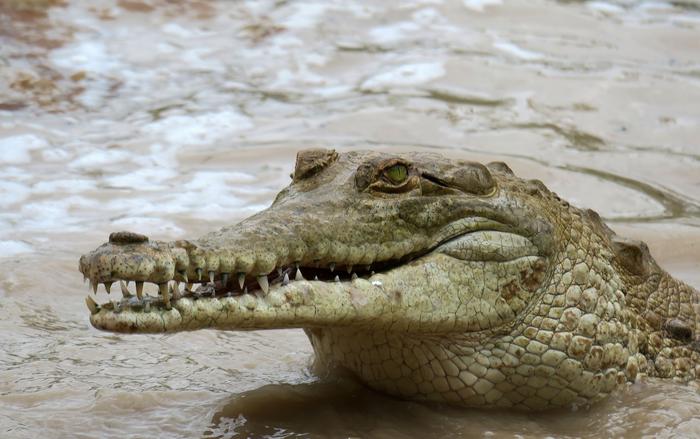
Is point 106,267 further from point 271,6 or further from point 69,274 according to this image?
point 271,6

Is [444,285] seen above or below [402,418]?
above

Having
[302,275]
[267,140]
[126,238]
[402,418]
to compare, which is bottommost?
[402,418]

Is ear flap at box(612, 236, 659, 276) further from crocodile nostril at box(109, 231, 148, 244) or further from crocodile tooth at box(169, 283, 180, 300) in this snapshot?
crocodile nostril at box(109, 231, 148, 244)

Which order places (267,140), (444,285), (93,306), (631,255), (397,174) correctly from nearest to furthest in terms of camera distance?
(93,306) < (444,285) < (397,174) < (631,255) < (267,140)

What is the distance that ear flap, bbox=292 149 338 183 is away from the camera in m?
3.67

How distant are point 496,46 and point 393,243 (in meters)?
6.65

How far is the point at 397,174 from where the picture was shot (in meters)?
3.61

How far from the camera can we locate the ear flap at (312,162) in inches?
145

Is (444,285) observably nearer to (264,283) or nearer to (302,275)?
(302,275)

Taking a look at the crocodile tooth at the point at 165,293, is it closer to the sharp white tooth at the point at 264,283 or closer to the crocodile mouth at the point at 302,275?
the crocodile mouth at the point at 302,275

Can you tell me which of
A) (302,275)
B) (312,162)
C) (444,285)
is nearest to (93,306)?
(302,275)

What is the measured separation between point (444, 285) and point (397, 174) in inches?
16.0

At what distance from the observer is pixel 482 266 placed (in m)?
3.62

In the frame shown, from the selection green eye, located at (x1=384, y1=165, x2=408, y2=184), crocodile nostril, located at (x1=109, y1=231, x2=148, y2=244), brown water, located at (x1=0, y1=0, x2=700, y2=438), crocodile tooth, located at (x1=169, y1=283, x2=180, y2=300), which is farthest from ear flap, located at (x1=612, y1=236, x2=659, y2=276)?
crocodile nostril, located at (x1=109, y1=231, x2=148, y2=244)
